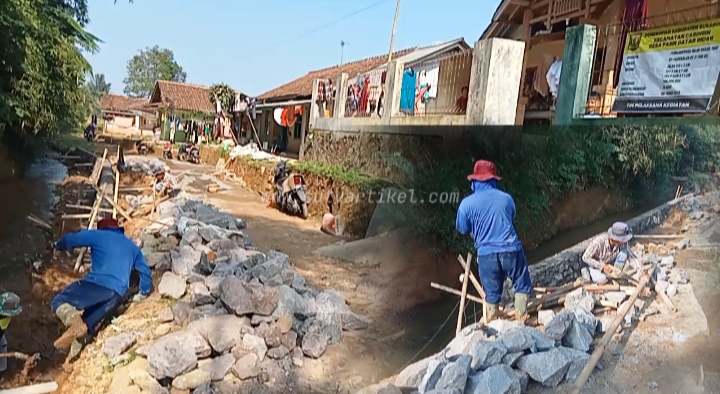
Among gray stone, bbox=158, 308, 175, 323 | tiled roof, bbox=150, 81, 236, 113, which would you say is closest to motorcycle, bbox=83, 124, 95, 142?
tiled roof, bbox=150, 81, 236, 113

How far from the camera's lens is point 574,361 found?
3121 mm

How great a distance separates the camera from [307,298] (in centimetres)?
486

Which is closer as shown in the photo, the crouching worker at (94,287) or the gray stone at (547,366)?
the gray stone at (547,366)

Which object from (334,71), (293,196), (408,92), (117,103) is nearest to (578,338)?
(408,92)

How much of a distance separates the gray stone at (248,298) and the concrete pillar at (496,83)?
2.87 metres

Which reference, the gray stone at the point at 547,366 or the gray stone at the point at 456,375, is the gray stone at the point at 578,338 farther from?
the gray stone at the point at 456,375

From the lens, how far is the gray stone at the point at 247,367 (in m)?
3.98

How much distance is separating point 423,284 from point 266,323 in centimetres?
178

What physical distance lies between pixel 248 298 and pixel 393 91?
14.0 ft

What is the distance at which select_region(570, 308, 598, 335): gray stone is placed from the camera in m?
3.41

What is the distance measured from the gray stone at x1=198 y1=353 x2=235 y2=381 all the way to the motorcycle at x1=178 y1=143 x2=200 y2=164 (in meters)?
16.0

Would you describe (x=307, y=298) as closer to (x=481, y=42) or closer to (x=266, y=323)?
(x=266, y=323)

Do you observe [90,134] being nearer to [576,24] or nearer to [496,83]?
[576,24]

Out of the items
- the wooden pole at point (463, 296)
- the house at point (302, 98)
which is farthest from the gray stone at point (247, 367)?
the house at point (302, 98)
